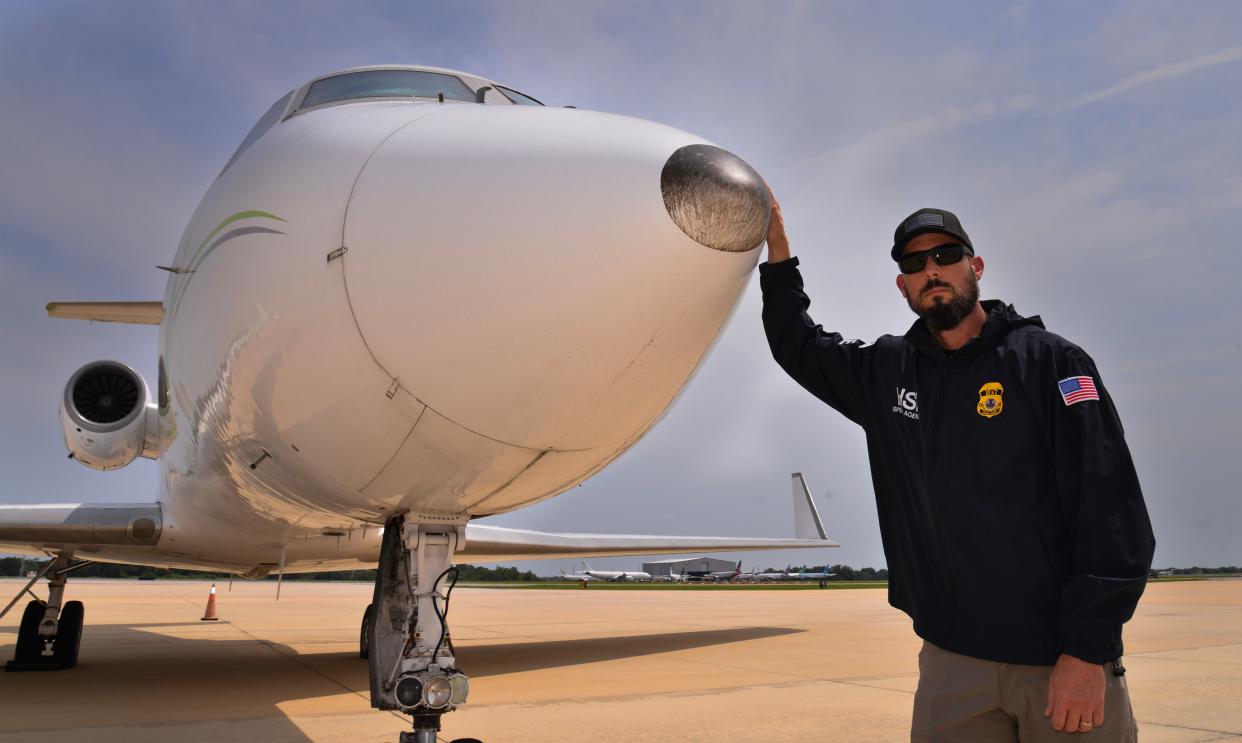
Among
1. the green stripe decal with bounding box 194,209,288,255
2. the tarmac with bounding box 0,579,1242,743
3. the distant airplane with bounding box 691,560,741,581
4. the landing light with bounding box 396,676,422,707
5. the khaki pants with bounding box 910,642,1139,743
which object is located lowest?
the distant airplane with bounding box 691,560,741,581

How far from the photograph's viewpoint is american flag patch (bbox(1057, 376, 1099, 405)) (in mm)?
2152

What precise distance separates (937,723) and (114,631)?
16.2 meters

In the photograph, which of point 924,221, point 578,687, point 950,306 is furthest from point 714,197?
point 578,687

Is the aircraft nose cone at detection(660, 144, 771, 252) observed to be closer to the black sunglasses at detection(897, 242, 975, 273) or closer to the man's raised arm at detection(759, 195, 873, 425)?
the man's raised arm at detection(759, 195, 873, 425)

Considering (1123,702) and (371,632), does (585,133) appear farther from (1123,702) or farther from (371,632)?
(371,632)

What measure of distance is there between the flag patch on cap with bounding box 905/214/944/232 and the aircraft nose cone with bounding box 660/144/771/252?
1.47ft

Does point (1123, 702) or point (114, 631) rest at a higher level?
point (1123, 702)

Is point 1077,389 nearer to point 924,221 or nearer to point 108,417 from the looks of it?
point 924,221

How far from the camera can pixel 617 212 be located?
8.29 ft

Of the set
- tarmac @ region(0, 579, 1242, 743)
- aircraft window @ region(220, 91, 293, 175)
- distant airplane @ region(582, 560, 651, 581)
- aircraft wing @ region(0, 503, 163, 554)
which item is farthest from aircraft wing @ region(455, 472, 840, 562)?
distant airplane @ region(582, 560, 651, 581)

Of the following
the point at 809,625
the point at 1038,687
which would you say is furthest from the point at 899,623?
the point at 1038,687

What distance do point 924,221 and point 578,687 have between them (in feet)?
19.5

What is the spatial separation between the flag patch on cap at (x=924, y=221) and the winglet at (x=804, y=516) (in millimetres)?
15847

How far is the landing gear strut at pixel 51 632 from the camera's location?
9250 mm
